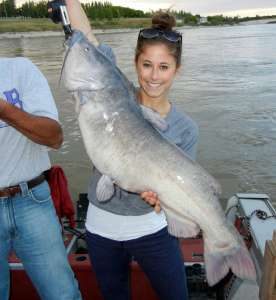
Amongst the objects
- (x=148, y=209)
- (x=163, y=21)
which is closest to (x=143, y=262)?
(x=148, y=209)

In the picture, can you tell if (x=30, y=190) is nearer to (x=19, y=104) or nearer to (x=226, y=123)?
(x=19, y=104)

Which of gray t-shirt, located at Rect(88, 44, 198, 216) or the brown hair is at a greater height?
the brown hair

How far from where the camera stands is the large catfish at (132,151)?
255 centimetres

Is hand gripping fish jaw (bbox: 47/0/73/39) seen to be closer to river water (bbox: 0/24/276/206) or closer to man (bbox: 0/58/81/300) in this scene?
river water (bbox: 0/24/276/206)

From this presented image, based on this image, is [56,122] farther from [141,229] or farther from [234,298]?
[234,298]

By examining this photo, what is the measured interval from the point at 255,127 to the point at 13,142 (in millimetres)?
11347

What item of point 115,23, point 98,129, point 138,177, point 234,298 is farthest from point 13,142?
point 115,23

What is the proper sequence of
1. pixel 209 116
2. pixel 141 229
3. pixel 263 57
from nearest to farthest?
pixel 141 229, pixel 209 116, pixel 263 57

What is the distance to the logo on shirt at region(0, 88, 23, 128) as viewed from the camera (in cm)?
296

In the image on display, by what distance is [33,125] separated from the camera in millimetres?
2789

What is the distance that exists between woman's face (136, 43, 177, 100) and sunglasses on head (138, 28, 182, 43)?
59mm

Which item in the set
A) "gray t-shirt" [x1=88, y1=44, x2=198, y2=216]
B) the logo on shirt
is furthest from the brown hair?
the logo on shirt

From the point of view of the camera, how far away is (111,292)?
309 centimetres

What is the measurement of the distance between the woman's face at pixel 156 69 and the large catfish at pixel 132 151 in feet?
0.82
